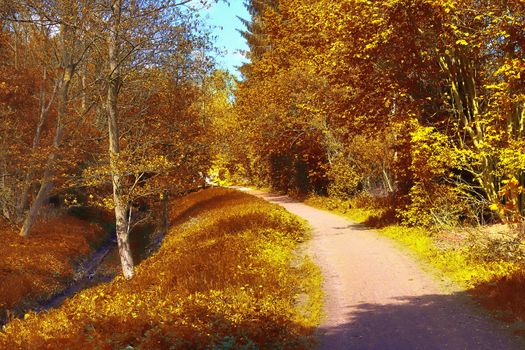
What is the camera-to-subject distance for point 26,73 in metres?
23.5

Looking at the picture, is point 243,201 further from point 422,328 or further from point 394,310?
point 422,328

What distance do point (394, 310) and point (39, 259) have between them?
14.8 meters

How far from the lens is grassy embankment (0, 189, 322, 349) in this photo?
5883mm

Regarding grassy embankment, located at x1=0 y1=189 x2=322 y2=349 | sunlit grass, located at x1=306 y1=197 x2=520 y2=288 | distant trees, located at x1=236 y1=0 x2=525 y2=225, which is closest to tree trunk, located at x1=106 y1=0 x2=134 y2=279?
grassy embankment, located at x1=0 y1=189 x2=322 y2=349

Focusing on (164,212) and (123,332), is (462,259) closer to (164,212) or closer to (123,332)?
(123,332)

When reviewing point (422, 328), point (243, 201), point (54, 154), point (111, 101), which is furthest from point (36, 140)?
point (422, 328)

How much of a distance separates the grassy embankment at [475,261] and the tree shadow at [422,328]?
42 centimetres

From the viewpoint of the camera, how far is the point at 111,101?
48.7ft

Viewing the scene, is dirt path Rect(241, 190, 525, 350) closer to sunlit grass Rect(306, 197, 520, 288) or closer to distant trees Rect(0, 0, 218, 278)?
sunlit grass Rect(306, 197, 520, 288)

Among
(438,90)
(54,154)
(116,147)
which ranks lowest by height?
(116,147)

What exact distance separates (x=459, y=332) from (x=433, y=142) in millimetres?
7248

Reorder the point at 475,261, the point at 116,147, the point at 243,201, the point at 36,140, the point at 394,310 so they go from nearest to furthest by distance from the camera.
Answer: the point at 394,310, the point at 475,261, the point at 116,147, the point at 36,140, the point at 243,201

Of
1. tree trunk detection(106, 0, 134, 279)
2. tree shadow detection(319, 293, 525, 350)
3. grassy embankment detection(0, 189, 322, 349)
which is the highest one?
tree trunk detection(106, 0, 134, 279)

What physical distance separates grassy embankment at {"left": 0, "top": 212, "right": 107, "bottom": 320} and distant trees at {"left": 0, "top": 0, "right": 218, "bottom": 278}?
4.11 ft
